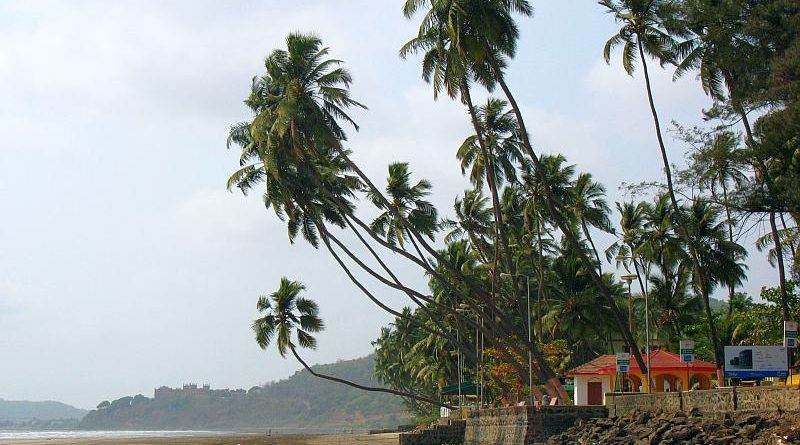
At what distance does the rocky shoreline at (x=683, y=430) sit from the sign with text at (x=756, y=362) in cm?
248

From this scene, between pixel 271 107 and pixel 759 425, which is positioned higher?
pixel 271 107

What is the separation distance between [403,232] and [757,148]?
28472 millimetres

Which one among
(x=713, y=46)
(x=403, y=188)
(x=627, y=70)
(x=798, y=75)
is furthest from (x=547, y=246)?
(x=798, y=75)

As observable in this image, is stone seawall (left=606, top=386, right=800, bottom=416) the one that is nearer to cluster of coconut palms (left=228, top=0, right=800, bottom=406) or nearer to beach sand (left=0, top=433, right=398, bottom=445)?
cluster of coconut palms (left=228, top=0, right=800, bottom=406)

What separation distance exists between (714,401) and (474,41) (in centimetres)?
2012

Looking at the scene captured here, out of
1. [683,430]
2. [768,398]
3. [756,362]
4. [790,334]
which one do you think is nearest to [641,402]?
[756,362]

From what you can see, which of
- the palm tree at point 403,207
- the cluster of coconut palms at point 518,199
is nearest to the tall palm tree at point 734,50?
the cluster of coconut palms at point 518,199

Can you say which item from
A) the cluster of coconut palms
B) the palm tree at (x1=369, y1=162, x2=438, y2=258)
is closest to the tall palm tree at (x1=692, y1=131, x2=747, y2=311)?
the cluster of coconut palms

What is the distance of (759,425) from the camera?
26.5 m

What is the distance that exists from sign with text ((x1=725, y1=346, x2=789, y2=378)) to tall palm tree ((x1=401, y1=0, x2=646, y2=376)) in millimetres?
12109

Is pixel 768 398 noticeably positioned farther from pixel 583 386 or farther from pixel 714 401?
pixel 583 386

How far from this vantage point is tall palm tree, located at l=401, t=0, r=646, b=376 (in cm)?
4247

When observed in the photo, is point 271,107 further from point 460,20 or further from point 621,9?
point 621,9

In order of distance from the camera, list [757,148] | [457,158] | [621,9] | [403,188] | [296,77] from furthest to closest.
→ 1. [403,188]
2. [457,158]
3. [296,77]
4. [621,9]
5. [757,148]
